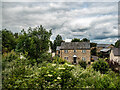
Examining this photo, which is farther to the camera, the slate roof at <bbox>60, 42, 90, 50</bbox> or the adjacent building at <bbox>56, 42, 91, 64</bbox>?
the slate roof at <bbox>60, 42, 90, 50</bbox>

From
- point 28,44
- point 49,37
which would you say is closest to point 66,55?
point 49,37

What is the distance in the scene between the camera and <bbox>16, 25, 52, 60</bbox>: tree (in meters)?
4.65

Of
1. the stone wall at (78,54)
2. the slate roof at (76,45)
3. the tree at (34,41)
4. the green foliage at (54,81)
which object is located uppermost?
the tree at (34,41)

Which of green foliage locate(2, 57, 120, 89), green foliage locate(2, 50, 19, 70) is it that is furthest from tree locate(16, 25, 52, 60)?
green foliage locate(2, 57, 120, 89)

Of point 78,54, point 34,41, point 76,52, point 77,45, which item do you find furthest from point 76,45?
point 34,41

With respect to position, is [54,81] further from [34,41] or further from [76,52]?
[76,52]

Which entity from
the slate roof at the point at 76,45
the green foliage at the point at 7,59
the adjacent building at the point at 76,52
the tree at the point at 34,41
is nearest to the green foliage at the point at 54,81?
the green foliage at the point at 7,59

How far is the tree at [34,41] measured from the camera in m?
4.65

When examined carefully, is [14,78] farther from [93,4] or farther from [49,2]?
[93,4]

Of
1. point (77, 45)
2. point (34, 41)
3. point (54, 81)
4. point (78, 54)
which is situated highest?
point (34, 41)

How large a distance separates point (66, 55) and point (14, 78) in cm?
1172

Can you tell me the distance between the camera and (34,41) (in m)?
5.00

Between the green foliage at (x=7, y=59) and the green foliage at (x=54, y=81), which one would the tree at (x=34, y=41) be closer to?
the green foliage at (x=7, y=59)

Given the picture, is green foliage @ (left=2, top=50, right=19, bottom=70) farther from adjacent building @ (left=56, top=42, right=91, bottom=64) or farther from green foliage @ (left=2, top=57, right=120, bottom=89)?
adjacent building @ (left=56, top=42, right=91, bottom=64)
